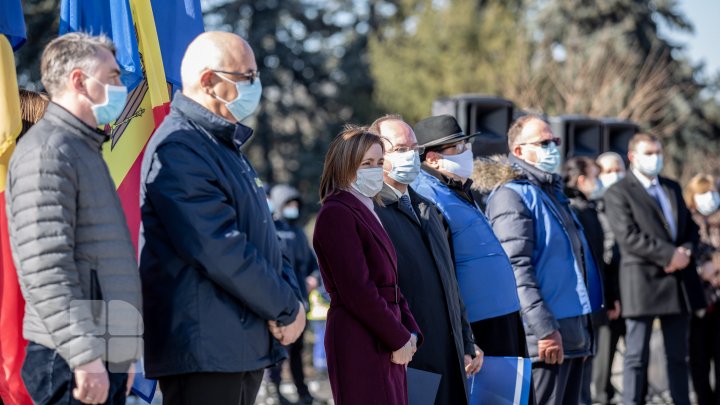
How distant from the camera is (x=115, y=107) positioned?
3.72m

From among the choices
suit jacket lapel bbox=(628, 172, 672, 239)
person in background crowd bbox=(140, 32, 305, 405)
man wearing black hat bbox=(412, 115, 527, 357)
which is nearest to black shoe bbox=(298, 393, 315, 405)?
suit jacket lapel bbox=(628, 172, 672, 239)

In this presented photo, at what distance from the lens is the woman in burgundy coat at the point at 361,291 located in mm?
4609

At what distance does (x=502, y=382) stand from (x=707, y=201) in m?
4.84

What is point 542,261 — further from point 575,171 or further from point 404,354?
point 575,171

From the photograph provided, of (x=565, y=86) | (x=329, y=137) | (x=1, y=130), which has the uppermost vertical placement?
(x=1, y=130)

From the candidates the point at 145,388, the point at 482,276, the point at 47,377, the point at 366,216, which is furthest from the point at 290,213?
the point at 47,377

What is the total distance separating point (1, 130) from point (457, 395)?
2.41 meters

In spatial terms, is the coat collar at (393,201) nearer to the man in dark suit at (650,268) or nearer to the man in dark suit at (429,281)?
the man in dark suit at (429,281)

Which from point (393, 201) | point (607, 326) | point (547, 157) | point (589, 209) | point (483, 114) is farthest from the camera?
point (483, 114)

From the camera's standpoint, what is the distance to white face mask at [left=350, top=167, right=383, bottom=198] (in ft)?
16.0

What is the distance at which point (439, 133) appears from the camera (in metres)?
6.00

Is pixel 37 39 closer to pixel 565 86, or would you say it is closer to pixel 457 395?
pixel 565 86

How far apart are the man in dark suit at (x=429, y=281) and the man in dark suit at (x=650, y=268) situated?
128 inches

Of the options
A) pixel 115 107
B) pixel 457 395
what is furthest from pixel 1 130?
pixel 457 395
